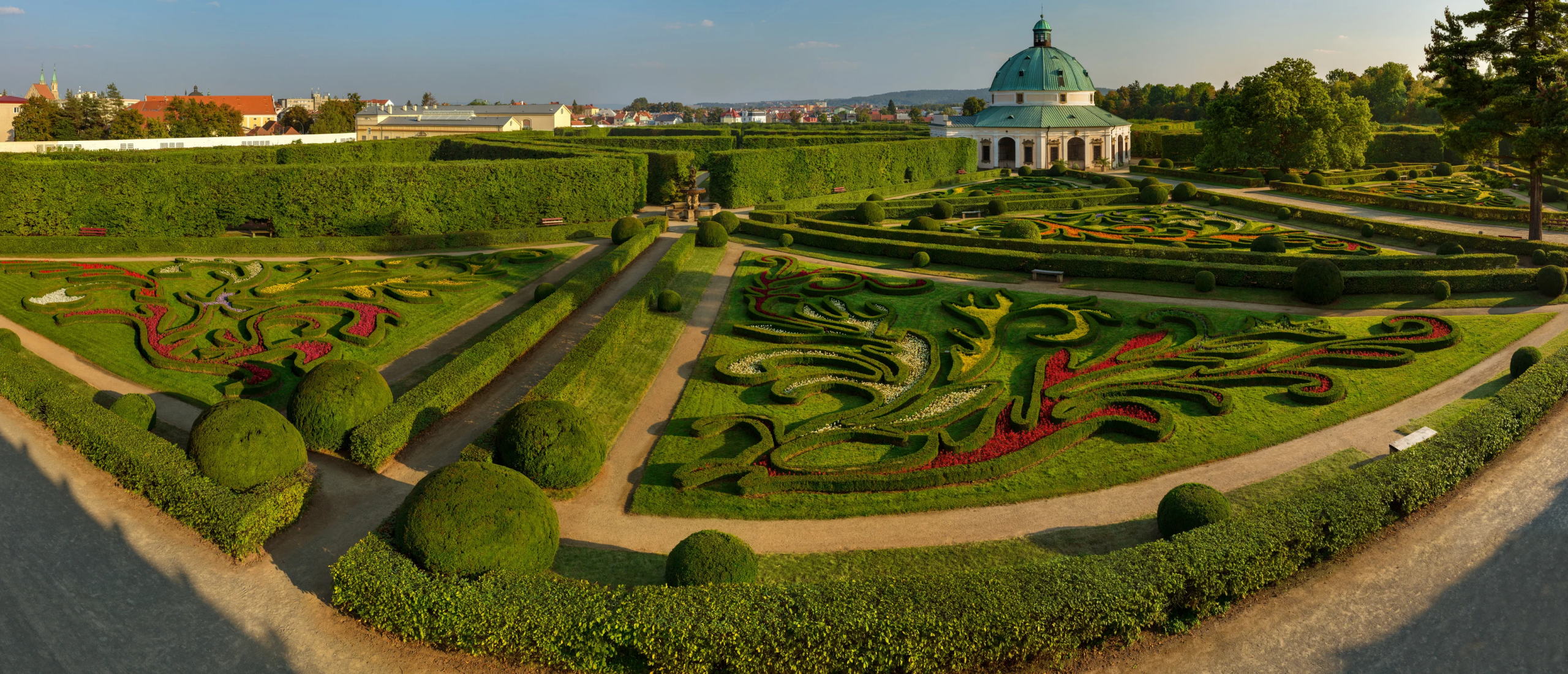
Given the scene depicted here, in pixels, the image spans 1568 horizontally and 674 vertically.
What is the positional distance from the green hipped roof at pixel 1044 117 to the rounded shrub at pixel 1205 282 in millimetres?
57560

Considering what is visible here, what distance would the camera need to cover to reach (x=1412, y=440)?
16375 mm

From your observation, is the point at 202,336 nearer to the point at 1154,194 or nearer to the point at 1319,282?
the point at 1319,282

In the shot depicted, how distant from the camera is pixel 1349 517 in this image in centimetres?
1337

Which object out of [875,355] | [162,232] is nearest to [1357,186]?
[875,355]

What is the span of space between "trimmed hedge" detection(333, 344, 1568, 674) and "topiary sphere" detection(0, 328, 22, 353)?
17268 millimetres

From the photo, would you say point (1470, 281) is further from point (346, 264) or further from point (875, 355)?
point (346, 264)

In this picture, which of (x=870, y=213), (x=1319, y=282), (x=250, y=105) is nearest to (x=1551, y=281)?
(x=1319, y=282)

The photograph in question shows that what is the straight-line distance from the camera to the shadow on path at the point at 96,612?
1144cm

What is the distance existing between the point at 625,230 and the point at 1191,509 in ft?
102

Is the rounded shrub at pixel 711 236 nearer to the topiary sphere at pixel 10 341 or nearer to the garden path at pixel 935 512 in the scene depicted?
the garden path at pixel 935 512

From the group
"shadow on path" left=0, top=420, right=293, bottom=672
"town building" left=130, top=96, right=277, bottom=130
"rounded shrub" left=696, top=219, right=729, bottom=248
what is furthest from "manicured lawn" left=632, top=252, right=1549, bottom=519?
"town building" left=130, top=96, right=277, bottom=130

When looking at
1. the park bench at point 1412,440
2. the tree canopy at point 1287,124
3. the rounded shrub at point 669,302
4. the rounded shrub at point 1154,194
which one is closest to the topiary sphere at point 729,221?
the rounded shrub at point 669,302

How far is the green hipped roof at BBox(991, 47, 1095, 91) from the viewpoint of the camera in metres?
89.3

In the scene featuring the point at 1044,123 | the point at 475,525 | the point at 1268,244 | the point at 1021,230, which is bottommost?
the point at 475,525
